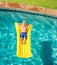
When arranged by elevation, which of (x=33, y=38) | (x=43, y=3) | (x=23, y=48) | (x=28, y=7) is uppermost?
(x=43, y=3)

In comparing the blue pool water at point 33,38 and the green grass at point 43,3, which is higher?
the green grass at point 43,3

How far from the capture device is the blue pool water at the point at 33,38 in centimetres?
961

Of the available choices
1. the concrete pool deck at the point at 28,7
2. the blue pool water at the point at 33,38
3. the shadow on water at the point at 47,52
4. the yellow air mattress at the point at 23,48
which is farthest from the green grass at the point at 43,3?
the shadow on water at the point at 47,52

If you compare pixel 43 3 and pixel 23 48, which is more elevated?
pixel 43 3

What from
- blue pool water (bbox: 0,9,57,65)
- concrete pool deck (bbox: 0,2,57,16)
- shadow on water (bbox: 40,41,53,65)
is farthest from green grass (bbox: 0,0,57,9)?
shadow on water (bbox: 40,41,53,65)

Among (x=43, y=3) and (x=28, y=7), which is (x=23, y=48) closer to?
(x=28, y=7)

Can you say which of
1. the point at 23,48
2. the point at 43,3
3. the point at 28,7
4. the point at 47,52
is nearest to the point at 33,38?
the point at 23,48

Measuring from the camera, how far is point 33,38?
970cm

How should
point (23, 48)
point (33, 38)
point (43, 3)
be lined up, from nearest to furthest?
point (23, 48), point (33, 38), point (43, 3)

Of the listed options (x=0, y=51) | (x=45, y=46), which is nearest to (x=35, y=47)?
(x=45, y=46)

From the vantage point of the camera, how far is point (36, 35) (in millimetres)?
9719

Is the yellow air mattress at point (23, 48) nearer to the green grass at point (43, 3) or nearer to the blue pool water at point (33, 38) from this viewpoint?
the blue pool water at point (33, 38)

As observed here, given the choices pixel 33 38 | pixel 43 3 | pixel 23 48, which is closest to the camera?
pixel 23 48

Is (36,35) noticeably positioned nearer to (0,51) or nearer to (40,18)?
(40,18)
